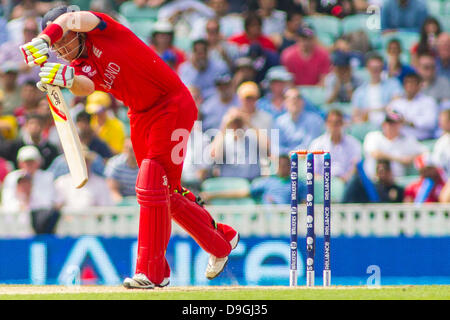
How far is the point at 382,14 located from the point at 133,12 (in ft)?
11.0

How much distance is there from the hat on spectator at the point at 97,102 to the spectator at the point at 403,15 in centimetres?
374

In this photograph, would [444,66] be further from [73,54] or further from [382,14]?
[73,54]

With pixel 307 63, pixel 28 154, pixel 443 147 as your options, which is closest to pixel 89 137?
pixel 28 154

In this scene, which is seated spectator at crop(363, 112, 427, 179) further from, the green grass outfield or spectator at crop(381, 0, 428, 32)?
the green grass outfield

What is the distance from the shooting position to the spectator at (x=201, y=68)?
11.4m

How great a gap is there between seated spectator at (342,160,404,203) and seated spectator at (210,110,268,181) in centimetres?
103

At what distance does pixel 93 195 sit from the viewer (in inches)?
388

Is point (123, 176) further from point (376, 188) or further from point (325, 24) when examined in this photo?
point (325, 24)

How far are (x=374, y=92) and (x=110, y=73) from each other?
18.6 ft

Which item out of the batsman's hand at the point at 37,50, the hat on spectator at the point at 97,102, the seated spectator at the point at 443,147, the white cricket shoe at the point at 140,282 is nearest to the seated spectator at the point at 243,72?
the hat on spectator at the point at 97,102

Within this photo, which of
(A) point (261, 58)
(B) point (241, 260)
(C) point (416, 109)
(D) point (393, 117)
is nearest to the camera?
(B) point (241, 260)

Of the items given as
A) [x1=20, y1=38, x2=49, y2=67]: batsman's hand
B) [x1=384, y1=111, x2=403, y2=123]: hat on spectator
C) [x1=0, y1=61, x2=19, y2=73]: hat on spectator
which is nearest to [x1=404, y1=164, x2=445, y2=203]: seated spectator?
[x1=384, y1=111, x2=403, y2=123]: hat on spectator

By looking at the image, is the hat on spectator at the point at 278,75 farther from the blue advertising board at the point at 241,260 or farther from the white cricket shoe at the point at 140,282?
the white cricket shoe at the point at 140,282

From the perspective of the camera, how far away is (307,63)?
456 inches
